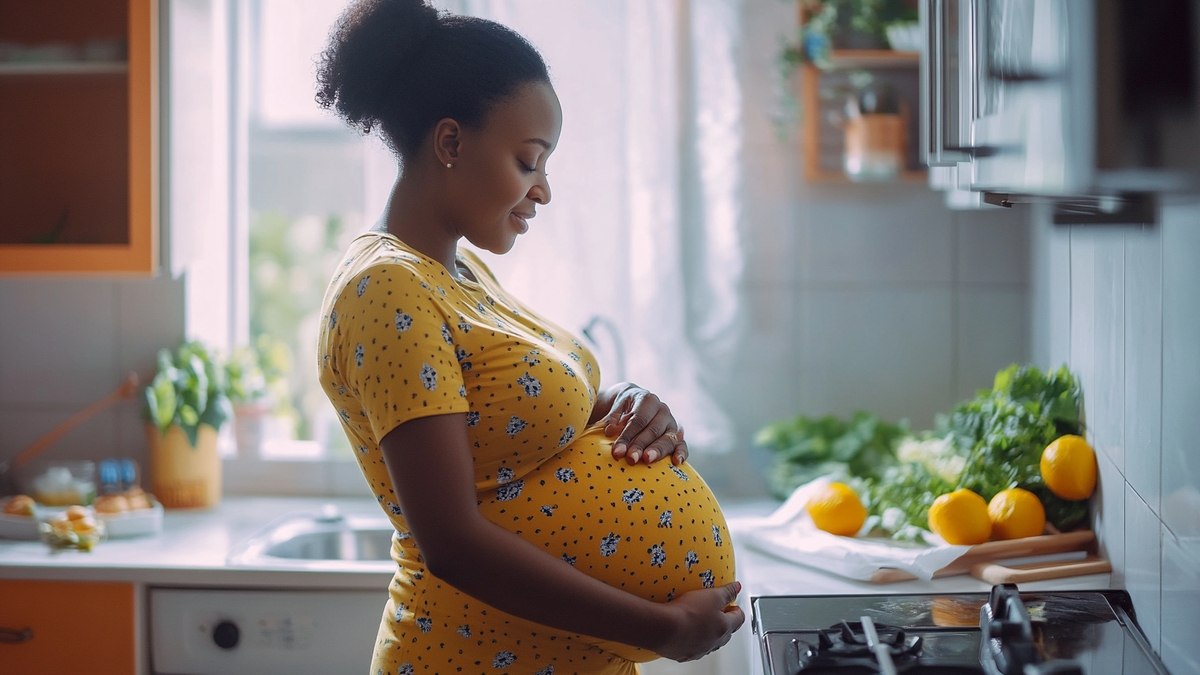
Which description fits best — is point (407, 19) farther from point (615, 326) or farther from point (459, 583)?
point (615, 326)

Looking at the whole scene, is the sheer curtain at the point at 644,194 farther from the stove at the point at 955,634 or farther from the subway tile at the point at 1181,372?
the subway tile at the point at 1181,372

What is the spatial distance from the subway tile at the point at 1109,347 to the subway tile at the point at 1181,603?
0.74 feet

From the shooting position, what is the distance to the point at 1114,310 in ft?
4.06

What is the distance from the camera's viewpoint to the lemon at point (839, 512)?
1554mm

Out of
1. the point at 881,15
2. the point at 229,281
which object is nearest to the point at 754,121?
the point at 881,15

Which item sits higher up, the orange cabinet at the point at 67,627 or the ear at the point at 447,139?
the ear at the point at 447,139

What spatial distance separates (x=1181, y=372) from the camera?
965 mm

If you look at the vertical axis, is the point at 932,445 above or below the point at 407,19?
below

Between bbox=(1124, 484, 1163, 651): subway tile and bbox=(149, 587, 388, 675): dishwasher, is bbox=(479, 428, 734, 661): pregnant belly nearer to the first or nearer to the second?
bbox=(1124, 484, 1163, 651): subway tile

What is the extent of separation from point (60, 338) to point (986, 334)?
1935 mm

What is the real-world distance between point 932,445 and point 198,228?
1.43 m

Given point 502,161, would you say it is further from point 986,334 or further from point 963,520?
point 986,334

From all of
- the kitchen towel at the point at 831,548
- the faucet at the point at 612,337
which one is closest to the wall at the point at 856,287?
the faucet at the point at 612,337

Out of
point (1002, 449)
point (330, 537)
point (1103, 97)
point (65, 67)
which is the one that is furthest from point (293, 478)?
point (1103, 97)
